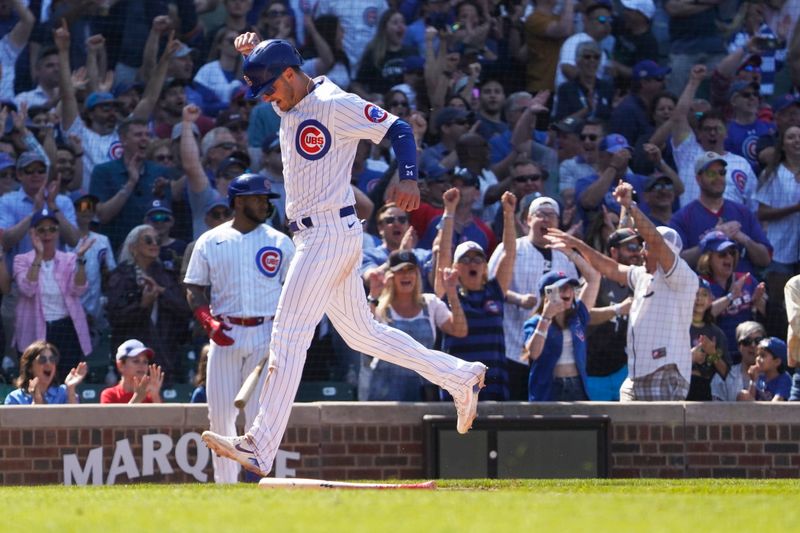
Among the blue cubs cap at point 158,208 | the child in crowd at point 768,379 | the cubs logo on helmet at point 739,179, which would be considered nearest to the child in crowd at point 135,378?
the blue cubs cap at point 158,208

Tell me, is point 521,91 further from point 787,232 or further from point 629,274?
point 629,274

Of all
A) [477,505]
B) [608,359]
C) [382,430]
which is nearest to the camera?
[477,505]

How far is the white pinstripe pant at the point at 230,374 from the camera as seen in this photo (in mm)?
8688

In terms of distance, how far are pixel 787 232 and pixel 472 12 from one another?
138 inches

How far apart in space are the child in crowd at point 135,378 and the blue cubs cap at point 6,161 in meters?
2.59

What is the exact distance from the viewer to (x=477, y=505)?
5441 millimetres

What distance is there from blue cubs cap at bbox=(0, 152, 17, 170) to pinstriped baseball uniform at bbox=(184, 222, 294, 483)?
3281 mm

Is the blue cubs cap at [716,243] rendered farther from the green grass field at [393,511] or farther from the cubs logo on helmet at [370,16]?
the green grass field at [393,511]

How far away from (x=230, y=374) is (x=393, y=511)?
369 centimetres

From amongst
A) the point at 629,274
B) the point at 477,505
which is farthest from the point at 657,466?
the point at 477,505

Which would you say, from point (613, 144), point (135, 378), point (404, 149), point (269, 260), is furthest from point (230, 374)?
point (613, 144)

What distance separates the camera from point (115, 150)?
39.7 ft

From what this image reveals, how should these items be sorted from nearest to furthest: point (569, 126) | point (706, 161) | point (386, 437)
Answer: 1. point (386, 437)
2. point (706, 161)
3. point (569, 126)

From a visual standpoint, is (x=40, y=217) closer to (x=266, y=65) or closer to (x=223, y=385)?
(x=223, y=385)
